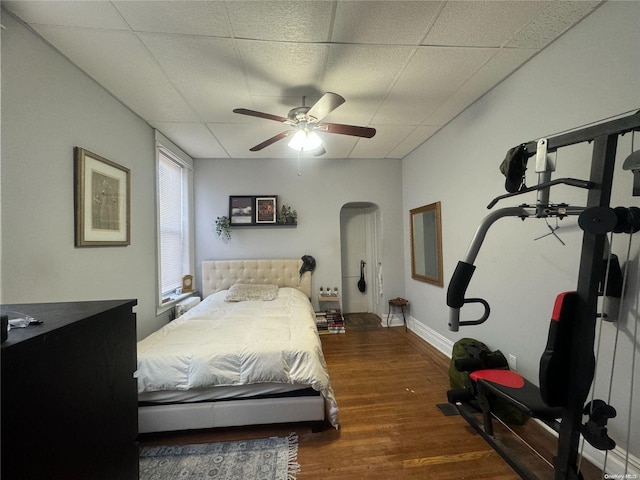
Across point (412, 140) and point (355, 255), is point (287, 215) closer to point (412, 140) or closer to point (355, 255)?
point (355, 255)

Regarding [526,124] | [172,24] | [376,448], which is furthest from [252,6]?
[376,448]

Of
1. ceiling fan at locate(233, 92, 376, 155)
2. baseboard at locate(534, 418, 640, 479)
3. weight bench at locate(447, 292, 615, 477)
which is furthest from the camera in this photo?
ceiling fan at locate(233, 92, 376, 155)

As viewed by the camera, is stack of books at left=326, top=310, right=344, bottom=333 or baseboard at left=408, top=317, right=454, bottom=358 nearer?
baseboard at left=408, top=317, right=454, bottom=358

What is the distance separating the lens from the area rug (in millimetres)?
1558

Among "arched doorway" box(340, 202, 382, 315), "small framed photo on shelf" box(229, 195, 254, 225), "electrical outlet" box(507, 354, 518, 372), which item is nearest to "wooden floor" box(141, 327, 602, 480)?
"electrical outlet" box(507, 354, 518, 372)

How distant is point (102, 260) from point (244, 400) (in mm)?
1624

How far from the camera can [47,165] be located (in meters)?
1.66

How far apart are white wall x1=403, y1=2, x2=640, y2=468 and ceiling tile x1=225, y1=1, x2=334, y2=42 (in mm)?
1560

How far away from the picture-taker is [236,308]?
9.80 ft

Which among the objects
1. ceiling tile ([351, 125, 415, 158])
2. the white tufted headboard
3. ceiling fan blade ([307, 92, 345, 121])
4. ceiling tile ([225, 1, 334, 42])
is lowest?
the white tufted headboard

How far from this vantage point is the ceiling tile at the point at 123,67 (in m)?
1.65

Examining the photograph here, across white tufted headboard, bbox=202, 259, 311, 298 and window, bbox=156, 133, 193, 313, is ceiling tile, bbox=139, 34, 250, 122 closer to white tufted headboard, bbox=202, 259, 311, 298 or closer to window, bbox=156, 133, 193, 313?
window, bbox=156, 133, 193, 313

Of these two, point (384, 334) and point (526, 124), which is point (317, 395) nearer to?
point (384, 334)

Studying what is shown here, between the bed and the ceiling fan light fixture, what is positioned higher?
the ceiling fan light fixture
